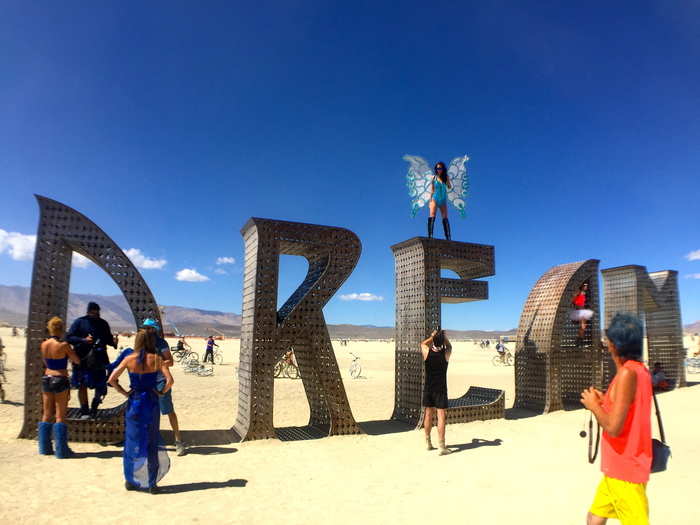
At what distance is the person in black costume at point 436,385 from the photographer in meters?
6.23

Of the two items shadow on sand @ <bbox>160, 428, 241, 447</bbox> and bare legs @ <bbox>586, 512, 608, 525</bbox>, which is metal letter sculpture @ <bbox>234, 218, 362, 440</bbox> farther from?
bare legs @ <bbox>586, 512, 608, 525</bbox>

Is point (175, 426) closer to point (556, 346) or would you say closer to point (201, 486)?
point (201, 486)

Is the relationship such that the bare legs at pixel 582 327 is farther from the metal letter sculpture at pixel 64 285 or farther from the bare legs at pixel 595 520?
the metal letter sculpture at pixel 64 285

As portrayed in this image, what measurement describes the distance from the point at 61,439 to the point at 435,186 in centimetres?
725

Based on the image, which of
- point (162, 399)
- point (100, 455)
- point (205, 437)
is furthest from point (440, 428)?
point (100, 455)

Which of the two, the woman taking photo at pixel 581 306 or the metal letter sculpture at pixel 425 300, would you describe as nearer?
the metal letter sculpture at pixel 425 300

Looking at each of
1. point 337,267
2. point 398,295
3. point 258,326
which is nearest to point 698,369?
point 398,295

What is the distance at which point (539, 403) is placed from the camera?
945 cm

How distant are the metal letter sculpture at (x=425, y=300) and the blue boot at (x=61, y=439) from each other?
16.8ft

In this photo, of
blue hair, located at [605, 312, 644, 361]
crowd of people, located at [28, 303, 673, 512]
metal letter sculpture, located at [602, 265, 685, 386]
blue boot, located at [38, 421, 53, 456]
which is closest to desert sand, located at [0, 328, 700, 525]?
blue boot, located at [38, 421, 53, 456]

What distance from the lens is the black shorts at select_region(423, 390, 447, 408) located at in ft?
20.5

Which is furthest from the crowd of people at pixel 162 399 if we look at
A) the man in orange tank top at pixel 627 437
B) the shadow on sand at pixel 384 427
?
the shadow on sand at pixel 384 427

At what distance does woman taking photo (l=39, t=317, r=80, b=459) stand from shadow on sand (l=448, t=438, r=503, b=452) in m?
5.08

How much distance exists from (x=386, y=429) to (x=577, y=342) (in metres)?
5.09
